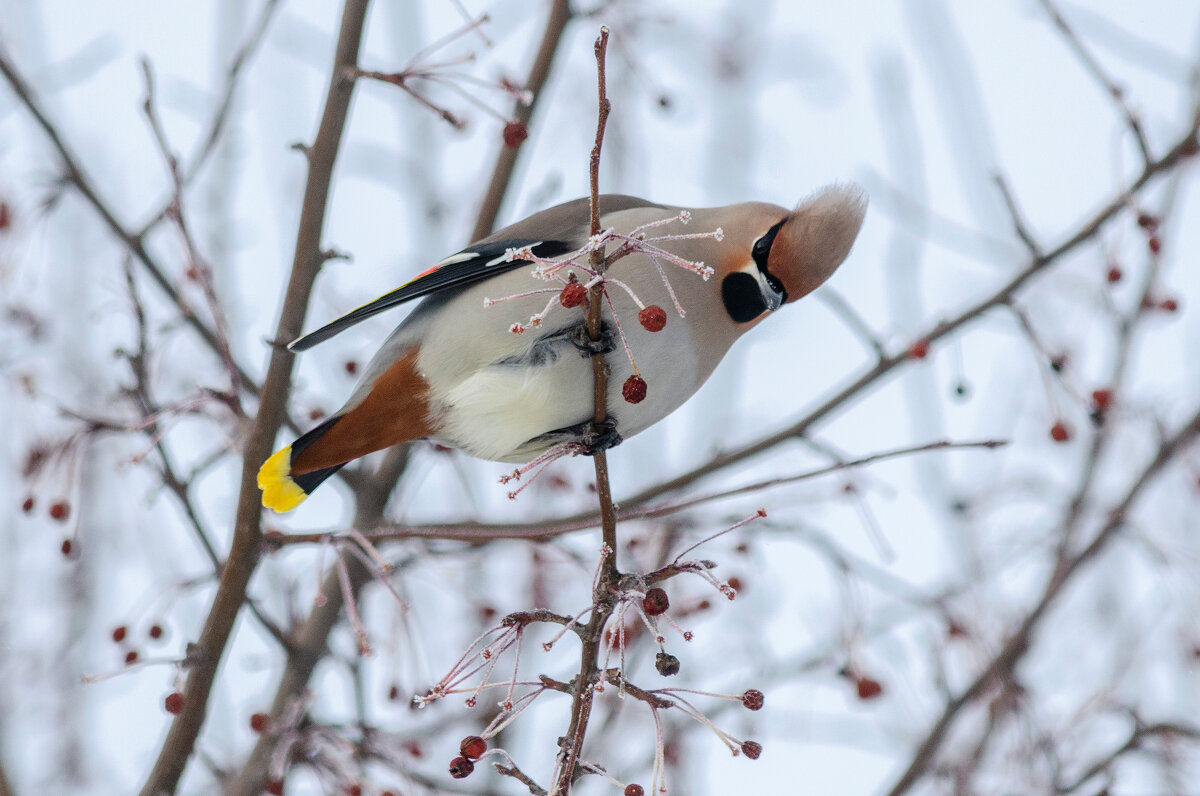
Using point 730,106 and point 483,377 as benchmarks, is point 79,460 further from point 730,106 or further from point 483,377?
point 730,106

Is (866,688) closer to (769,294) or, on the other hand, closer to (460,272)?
(769,294)

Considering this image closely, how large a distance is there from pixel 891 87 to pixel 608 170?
4.41 feet

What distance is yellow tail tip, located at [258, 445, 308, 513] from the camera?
2.57 metres

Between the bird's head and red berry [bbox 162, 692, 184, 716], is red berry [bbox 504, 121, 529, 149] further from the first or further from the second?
red berry [bbox 162, 692, 184, 716]

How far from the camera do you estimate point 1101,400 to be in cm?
323

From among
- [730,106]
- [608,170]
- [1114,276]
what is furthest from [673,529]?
[730,106]

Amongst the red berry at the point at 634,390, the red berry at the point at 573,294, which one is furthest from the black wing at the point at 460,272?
the red berry at the point at 573,294

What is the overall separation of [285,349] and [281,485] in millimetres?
394

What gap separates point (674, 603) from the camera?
355 centimetres

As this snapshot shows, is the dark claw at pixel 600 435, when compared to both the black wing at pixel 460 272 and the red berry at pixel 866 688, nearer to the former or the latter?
the black wing at pixel 460 272

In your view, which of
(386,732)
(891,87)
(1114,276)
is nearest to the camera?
(386,732)

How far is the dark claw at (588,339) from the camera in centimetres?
227

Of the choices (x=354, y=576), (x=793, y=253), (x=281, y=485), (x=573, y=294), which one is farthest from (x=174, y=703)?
(x=793, y=253)

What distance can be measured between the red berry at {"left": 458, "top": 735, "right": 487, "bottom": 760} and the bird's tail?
844 millimetres
